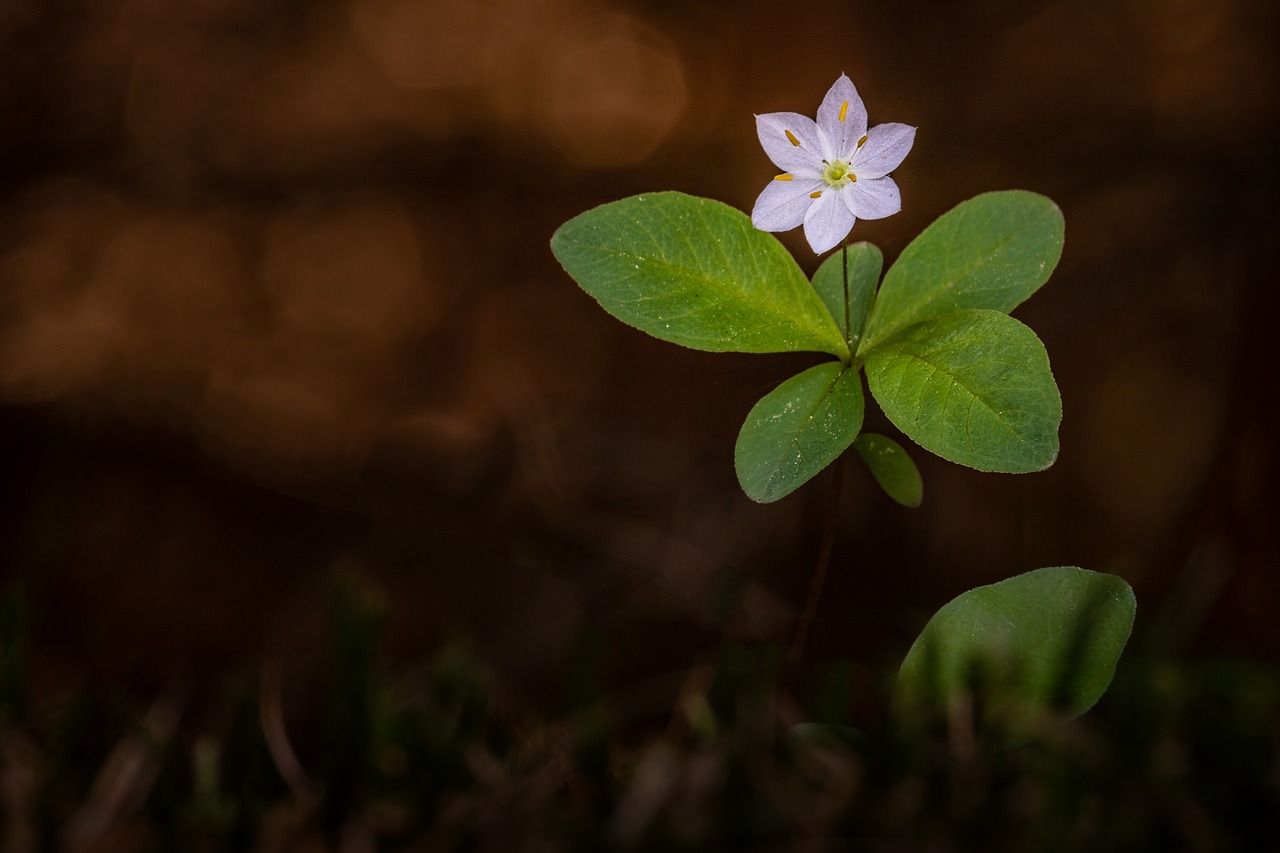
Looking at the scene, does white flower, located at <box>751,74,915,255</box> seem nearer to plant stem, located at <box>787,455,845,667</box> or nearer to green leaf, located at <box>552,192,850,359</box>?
green leaf, located at <box>552,192,850,359</box>

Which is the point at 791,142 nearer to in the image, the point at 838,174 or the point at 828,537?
the point at 838,174

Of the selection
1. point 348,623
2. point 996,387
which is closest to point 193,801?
point 348,623

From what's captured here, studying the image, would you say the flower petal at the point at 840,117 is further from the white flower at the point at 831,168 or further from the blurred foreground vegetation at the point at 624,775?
the blurred foreground vegetation at the point at 624,775

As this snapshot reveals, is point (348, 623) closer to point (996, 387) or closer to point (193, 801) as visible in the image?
point (193, 801)

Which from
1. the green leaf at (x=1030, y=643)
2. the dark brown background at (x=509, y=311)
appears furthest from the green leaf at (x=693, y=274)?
the dark brown background at (x=509, y=311)

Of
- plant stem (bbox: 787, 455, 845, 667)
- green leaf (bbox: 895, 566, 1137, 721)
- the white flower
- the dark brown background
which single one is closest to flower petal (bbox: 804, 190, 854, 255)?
the white flower

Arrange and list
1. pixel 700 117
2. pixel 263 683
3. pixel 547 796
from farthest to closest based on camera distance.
Answer: pixel 700 117, pixel 263 683, pixel 547 796
